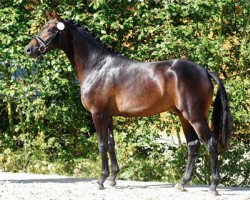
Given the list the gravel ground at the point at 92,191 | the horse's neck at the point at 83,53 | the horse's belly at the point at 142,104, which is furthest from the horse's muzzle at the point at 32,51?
the gravel ground at the point at 92,191

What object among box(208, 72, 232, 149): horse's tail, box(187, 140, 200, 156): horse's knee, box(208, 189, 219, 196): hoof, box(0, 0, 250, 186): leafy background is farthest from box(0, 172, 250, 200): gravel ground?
box(0, 0, 250, 186): leafy background

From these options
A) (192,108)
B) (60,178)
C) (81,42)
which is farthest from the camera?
(60,178)

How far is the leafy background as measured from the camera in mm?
10695

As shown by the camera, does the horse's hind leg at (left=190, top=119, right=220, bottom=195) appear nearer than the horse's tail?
Yes

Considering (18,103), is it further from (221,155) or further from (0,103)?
(221,155)

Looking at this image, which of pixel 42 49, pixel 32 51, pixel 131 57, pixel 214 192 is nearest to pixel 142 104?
pixel 214 192

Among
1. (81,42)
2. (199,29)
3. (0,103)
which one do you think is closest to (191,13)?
(199,29)

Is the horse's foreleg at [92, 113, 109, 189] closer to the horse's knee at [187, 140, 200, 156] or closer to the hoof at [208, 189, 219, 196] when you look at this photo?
the horse's knee at [187, 140, 200, 156]

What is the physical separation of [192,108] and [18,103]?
16.0 ft

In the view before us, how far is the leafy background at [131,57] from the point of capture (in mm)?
10695

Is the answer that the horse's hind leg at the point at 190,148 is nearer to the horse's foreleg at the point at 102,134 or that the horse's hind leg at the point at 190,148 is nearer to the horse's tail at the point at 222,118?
the horse's tail at the point at 222,118

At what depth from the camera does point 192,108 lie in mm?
7930

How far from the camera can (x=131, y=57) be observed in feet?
36.3

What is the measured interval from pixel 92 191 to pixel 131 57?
3446mm
